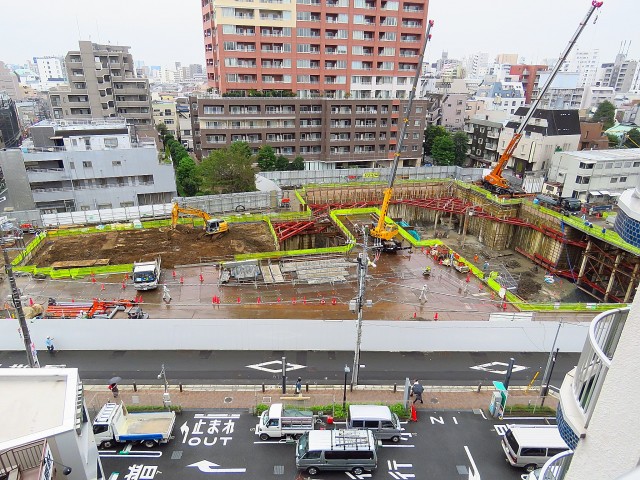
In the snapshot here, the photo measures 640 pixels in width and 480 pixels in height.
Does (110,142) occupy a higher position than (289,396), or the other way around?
(110,142)

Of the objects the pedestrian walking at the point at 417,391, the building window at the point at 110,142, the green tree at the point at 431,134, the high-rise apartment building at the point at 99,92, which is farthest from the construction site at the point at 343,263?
the high-rise apartment building at the point at 99,92

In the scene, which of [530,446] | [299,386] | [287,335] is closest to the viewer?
[530,446]

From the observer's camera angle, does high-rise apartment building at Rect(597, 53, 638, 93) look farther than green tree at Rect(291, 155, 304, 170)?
Yes

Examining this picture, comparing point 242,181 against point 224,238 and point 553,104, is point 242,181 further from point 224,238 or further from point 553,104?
point 553,104

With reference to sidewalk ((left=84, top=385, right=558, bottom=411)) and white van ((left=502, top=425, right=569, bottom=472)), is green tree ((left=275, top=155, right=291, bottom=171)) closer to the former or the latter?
sidewalk ((left=84, top=385, right=558, bottom=411))

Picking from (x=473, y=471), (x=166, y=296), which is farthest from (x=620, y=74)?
(x=166, y=296)

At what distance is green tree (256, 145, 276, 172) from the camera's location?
5684 cm

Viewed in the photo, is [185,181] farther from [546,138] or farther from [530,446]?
[546,138]

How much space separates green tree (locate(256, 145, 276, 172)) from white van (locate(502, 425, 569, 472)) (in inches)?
1835

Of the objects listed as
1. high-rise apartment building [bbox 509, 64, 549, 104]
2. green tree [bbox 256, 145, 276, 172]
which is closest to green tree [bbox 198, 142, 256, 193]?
green tree [bbox 256, 145, 276, 172]

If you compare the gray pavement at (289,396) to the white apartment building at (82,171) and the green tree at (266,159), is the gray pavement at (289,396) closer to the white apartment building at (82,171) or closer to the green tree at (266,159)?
the white apartment building at (82,171)

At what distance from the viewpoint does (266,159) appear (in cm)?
5688

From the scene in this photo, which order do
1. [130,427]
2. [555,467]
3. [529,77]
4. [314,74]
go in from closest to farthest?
[555,467], [130,427], [314,74], [529,77]

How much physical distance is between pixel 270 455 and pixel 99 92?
72.2 m
